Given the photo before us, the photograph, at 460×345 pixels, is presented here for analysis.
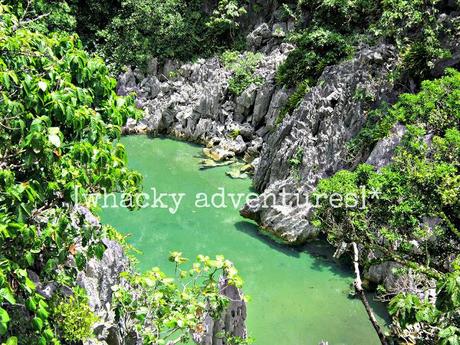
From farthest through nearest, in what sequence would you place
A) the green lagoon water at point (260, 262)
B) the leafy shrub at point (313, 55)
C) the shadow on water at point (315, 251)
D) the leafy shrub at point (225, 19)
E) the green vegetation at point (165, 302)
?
the leafy shrub at point (225, 19)
the leafy shrub at point (313, 55)
the shadow on water at point (315, 251)
the green lagoon water at point (260, 262)
the green vegetation at point (165, 302)

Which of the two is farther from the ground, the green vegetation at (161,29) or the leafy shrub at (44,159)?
the green vegetation at (161,29)

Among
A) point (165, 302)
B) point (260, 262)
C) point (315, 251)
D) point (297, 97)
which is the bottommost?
point (260, 262)

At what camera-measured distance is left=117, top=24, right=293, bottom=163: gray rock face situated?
15227 millimetres

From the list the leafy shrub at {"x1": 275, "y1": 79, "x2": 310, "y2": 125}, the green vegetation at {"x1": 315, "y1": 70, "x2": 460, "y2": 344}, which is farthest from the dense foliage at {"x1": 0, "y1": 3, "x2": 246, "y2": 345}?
the leafy shrub at {"x1": 275, "y1": 79, "x2": 310, "y2": 125}

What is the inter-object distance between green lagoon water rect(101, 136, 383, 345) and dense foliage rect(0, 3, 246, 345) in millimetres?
3034

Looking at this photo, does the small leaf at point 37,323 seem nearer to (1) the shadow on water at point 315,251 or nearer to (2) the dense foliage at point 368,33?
(1) the shadow on water at point 315,251

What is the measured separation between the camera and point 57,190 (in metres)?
3.97

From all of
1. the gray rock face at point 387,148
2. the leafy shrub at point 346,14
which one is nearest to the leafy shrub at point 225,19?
the leafy shrub at point 346,14

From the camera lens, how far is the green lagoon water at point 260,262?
292 inches

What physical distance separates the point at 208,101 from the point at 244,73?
5.45ft

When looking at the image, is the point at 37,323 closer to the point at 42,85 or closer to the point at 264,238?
the point at 42,85

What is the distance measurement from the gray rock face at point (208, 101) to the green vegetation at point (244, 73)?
7.8 inches

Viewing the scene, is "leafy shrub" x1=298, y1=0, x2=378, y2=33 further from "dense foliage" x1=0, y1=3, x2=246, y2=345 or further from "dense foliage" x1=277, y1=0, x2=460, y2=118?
"dense foliage" x1=0, y1=3, x2=246, y2=345

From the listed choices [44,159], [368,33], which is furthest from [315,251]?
[44,159]
